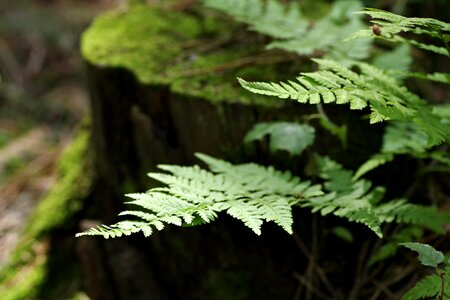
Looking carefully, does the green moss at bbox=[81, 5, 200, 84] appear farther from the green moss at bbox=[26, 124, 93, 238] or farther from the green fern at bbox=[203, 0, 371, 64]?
the green moss at bbox=[26, 124, 93, 238]

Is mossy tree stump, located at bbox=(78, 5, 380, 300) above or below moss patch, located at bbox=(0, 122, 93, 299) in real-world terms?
above

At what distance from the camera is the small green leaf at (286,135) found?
2021 millimetres

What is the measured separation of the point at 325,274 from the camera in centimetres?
226

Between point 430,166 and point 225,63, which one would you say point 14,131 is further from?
point 430,166

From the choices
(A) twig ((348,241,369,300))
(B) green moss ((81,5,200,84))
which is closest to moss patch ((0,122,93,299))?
(B) green moss ((81,5,200,84))

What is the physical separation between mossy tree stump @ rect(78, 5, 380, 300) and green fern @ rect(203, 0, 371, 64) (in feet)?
0.67

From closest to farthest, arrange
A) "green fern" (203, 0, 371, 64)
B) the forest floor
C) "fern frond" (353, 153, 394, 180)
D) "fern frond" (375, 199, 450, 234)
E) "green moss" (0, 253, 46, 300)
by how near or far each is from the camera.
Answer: "fern frond" (375, 199, 450, 234) < "fern frond" (353, 153, 394, 180) < "green fern" (203, 0, 371, 64) < "green moss" (0, 253, 46, 300) < the forest floor

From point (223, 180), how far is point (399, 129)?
0.88 m

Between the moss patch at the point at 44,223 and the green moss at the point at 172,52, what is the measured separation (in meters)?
0.88

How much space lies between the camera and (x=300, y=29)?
2.40 metres

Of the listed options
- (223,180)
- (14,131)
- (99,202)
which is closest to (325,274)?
(223,180)

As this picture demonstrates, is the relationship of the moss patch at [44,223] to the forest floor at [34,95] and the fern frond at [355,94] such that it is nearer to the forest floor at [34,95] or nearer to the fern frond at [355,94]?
the forest floor at [34,95]

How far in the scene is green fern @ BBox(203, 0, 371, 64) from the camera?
2275mm

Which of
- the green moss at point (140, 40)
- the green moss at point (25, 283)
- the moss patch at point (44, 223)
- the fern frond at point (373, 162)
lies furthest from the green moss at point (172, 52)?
the green moss at point (25, 283)
